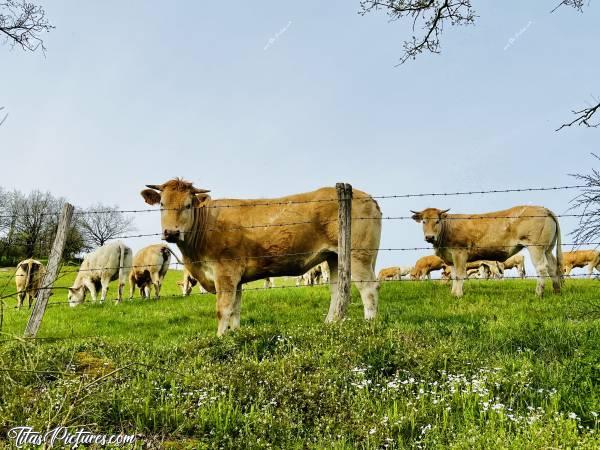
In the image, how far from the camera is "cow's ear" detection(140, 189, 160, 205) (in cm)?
1053

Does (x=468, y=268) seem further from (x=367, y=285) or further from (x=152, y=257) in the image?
(x=367, y=285)

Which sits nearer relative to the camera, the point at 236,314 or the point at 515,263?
the point at 236,314

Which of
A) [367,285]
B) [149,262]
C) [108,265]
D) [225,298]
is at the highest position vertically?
[149,262]

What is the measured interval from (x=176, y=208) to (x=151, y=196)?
3.22 ft

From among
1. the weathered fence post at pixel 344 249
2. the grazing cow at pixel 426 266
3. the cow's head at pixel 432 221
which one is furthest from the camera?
the grazing cow at pixel 426 266

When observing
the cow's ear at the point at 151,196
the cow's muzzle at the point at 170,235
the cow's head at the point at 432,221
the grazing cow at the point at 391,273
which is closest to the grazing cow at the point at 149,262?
the cow's head at the point at 432,221

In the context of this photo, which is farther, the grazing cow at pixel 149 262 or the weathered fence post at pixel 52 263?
the grazing cow at pixel 149 262

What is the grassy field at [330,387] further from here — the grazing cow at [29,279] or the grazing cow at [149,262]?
the grazing cow at [149,262]

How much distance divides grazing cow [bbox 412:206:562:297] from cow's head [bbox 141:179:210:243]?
8.02 meters

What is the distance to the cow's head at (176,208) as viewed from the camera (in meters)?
9.88

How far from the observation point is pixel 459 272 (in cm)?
1619

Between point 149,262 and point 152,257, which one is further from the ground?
point 152,257

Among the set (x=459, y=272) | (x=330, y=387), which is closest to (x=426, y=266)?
(x=459, y=272)

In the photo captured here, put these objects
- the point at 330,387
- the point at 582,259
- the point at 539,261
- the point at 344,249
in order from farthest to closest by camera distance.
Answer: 1. the point at 582,259
2. the point at 539,261
3. the point at 344,249
4. the point at 330,387
